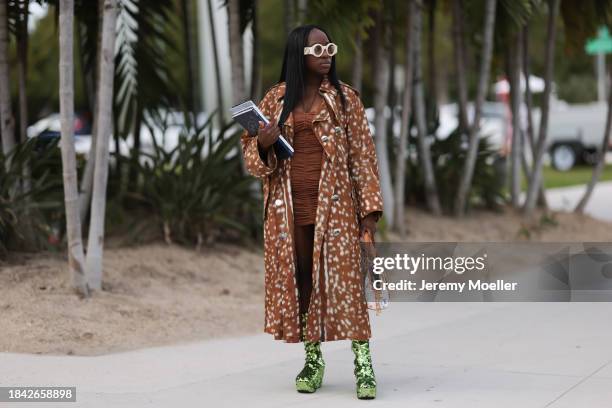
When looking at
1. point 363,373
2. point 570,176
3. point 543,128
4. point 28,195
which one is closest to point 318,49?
point 363,373

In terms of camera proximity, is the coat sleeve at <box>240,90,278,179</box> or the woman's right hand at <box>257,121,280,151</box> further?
the coat sleeve at <box>240,90,278,179</box>

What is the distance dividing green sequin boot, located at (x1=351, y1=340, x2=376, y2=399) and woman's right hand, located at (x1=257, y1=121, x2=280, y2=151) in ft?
3.73

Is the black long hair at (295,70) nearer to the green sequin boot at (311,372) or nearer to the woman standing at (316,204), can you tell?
the woman standing at (316,204)

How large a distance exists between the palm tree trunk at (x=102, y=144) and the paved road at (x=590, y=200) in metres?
7.94

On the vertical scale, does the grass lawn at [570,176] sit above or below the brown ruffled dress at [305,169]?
below

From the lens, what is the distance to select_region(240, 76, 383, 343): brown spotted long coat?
6.03m

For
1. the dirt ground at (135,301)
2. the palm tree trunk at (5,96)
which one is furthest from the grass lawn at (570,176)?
the palm tree trunk at (5,96)

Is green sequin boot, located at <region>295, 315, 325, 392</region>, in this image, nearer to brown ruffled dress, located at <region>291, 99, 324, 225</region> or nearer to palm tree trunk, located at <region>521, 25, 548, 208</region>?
brown ruffled dress, located at <region>291, 99, 324, 225</region>

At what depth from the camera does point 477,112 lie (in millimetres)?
12961

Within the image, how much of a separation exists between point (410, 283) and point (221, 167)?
339 centimetres

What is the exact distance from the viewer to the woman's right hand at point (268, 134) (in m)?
5.90

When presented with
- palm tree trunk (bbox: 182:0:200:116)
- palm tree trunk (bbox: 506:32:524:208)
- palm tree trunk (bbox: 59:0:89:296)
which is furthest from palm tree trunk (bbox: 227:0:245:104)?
palm tree trunk (bbox: 506:32:524:208)

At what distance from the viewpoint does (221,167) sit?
35.4 ft
